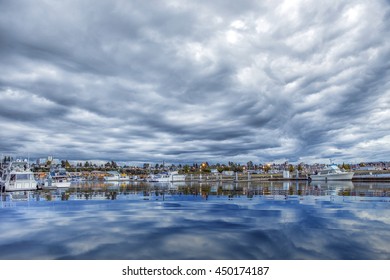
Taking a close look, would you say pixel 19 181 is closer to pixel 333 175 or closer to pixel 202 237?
pixel 202 237

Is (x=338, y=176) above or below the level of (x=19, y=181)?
above

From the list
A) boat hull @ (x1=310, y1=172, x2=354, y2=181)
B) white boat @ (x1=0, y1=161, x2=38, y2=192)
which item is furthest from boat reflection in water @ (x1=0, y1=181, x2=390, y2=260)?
boat hull @ (x1=310, y1=172, x2=354, y2=181)

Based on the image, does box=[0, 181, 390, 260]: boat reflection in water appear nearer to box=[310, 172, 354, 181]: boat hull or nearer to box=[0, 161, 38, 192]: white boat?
box=[0, 161, 38, 192]: white boat

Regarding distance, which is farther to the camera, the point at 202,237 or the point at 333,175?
the point at 333,175

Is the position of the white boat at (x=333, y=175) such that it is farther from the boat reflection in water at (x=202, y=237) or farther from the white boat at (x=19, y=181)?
the white boat at (x=19, y=181)

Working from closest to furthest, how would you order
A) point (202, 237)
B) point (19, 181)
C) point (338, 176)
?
1. point (202, 237)
2. point (19, 181)
3. point (338, 176)

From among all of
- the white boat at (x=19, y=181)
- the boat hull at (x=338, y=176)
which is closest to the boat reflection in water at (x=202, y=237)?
the white boat at (x=19, y=181)

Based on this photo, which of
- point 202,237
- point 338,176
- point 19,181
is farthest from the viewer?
point 338,176

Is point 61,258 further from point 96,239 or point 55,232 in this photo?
point 55,232

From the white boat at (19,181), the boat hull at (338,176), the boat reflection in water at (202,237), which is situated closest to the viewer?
Result: the boat reflection in water at (202,237)

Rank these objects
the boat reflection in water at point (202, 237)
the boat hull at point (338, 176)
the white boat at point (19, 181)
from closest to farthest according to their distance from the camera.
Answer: the boat reflection in water at point (202, 237)
the white boat at point (19, 181)
the boat hull at point (338, 176)

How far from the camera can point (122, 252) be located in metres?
14.2

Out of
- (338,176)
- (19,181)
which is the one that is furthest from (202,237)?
(338,176)

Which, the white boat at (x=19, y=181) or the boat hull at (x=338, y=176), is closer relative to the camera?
the white boat at (x=19, y=181)
